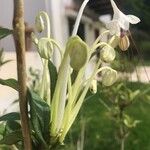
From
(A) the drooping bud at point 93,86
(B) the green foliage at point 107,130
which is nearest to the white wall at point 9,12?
(B) the green foliage at point 107,130

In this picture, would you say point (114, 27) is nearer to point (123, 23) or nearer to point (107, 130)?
point (123, 23)

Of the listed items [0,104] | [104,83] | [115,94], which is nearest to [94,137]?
[0,104]

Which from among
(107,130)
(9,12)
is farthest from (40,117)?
(107,130)

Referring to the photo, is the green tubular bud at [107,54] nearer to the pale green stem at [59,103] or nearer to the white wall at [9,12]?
the pale green stem at [59,103]

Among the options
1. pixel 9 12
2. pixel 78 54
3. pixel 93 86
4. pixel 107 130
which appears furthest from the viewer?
pixel 107 130

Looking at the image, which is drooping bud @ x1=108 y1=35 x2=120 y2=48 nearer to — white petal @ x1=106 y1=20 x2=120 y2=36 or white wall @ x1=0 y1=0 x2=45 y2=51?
white petal @ x1=106 y1=20 x2=120 y2=36

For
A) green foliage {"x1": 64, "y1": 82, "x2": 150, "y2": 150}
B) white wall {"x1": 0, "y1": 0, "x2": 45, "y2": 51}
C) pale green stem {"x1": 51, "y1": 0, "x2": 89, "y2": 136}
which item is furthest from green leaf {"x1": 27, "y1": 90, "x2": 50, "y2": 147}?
green foliage {"x1": 64, "y1": 82, "x2": 150, "y2": 150}
